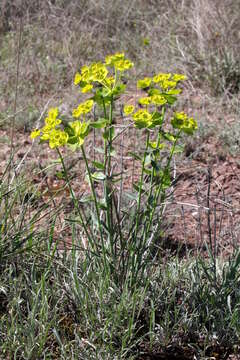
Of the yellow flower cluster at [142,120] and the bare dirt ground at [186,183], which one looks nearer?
the yellow flower cluster at [142,120]

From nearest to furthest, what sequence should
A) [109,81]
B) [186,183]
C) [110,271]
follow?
[109,81], [110,271], [186,183]

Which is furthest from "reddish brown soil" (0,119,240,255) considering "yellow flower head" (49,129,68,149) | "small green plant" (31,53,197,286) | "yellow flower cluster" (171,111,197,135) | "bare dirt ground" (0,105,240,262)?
"yellow flower head" (49,129,68,149)

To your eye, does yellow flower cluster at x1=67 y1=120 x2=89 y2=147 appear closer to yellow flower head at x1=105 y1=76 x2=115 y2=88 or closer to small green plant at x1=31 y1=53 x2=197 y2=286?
small green plant at x1=31 y1=53 x2=197 y2=286

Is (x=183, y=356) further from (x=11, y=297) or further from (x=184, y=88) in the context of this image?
(x=184, y=88)

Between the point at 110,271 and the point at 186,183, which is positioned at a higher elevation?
the point at 110,271

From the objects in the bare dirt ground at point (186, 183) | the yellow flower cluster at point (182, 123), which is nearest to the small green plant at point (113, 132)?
the yellow flower cluster at point (182, 123)

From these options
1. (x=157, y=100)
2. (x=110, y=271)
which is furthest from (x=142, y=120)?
→ (x=110, y=271)

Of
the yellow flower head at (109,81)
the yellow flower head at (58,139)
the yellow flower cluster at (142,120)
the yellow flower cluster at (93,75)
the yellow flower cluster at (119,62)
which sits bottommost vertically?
the yellow flower head at (58,139)

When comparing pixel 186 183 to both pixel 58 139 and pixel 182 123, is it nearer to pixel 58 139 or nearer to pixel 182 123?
pixel 182 123

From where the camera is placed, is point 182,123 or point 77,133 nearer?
point 77,133

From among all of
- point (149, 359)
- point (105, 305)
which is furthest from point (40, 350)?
point (149, 359)

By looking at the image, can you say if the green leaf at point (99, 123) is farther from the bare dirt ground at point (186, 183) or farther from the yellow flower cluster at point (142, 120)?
the bare dirt ground at point (186, 183)

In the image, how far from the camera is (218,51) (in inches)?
193

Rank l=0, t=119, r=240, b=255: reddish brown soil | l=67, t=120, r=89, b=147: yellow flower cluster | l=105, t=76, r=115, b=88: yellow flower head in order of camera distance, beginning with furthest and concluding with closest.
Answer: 1. l=0, t=119, r=240, b=255: reddish brown soil
2. l=105, t=76, r=115, b=88: yellow flower head
3. l=67, t=120, r=89, b=147: yellow flower cluster
